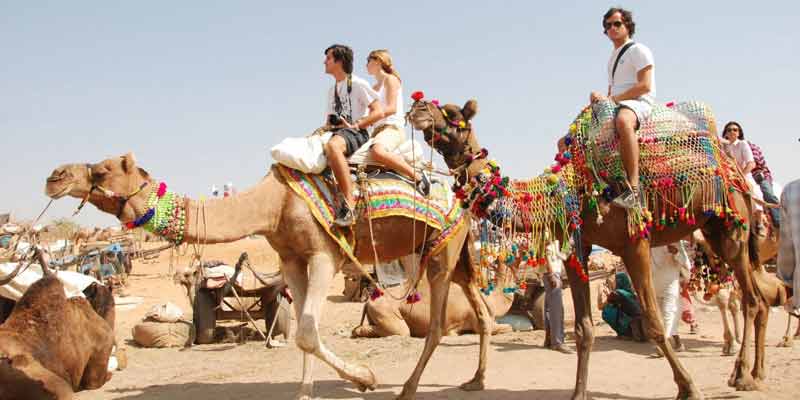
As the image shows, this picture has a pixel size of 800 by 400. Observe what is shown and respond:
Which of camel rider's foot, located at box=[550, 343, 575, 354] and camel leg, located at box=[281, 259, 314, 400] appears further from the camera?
camel rider's foot, located at box=[550, 343, 575, 354]

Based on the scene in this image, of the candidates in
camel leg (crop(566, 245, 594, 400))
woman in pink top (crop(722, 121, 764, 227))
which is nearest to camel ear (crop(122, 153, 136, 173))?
camel leg (crop(566, 245, 594, 400))

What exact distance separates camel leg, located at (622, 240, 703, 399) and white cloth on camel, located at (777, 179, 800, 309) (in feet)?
3.92

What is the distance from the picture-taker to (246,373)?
7828mm

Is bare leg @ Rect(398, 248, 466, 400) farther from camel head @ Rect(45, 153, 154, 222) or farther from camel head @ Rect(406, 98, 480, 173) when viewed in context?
camel head @ Rect(45, 153, 154, 222)

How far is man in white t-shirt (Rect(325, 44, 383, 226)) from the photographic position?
5722 mm

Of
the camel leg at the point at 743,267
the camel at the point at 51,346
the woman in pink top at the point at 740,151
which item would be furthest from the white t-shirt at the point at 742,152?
the camel at the point at 51,346

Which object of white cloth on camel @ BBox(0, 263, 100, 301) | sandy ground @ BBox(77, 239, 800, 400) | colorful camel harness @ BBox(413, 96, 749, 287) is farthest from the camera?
white cloth on camel @ BBox(0, 263, 100, 301)

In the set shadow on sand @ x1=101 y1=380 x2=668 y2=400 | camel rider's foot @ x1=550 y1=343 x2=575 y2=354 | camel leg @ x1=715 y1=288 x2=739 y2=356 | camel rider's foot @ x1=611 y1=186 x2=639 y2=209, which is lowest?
shadow on sand @ x1=101 y1=380 x2=668 y2=400

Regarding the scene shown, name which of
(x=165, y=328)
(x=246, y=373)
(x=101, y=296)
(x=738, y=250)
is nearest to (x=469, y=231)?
(x=738, y=250)

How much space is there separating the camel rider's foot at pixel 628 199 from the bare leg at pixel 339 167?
7.54 ft

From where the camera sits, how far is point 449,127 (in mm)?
5922

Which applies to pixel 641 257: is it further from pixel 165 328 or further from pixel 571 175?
pixel 165 328

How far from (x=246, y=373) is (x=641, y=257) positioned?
500 centimetres

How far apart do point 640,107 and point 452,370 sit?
3822mm
